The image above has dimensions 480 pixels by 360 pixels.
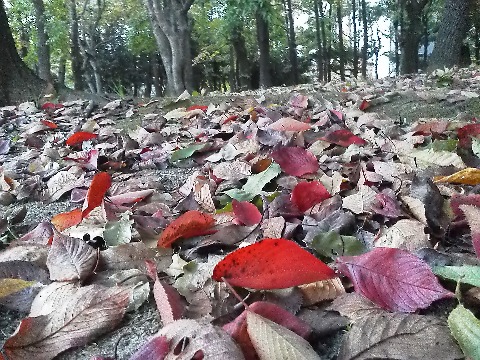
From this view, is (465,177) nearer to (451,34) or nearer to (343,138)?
(343,138)

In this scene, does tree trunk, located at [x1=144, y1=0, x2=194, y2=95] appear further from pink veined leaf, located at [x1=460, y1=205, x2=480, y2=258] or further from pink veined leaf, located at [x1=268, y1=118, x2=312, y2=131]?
pink veined leaf, located at [x1=460, y1=205, x2=480, y2=258]

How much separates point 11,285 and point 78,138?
1738 millimetres

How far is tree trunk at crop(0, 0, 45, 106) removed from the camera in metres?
4.76

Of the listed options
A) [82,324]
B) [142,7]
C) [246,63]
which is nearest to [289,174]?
[82,324]

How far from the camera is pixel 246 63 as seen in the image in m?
15.2

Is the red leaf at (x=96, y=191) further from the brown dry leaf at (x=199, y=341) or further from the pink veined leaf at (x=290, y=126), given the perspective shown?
the pink veined leaf at (x=290, y=126)

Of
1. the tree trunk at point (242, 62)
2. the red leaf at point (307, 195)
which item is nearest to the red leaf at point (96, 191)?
the red leaf at point (307, 195)

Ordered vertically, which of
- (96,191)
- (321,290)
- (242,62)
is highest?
(242,62)

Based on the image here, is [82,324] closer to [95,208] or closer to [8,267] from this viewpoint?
[8,267]

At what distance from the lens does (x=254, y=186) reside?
1.39 meters

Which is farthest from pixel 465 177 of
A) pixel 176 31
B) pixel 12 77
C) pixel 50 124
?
pixel 176 31

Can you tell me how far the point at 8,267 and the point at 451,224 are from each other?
2.93 feet

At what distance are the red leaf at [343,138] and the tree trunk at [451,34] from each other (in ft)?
22.5

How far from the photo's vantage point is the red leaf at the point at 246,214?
43.3 inches
